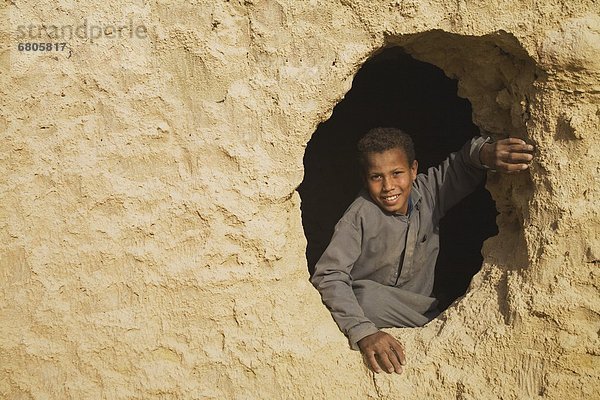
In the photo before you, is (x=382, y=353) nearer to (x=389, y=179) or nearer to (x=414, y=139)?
(x=389, y=179)

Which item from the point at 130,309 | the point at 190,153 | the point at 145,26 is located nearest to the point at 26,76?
the point at 145,26

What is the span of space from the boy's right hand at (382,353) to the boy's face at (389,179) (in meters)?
0.50

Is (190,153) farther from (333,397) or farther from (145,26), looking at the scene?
(333,397)

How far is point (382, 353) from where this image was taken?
223 cm

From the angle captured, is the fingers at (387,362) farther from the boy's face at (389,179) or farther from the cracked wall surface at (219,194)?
the boy's face at (389,179)

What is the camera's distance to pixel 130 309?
2.16 m

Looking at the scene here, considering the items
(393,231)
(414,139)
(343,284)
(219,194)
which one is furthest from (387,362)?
(414,139)

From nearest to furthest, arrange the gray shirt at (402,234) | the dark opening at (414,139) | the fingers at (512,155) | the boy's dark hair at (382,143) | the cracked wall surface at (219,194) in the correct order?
1. the cracked wall surface at (219,194)
2. the fingers at (512,155)
3. the gray shirt at (402,234)
4. the boy's dark hair at (382,143)
5. the dark opening at (414,139)

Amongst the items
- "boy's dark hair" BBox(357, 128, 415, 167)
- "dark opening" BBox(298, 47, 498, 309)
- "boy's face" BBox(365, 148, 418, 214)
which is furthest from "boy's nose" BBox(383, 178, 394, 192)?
"dark opening" BBox(298, 47, 498, 309)

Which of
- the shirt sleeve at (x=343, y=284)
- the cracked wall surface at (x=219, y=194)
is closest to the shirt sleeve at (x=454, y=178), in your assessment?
the cracked wall surface at (x=219, y=194)

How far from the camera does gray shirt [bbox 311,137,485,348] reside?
2.43 m

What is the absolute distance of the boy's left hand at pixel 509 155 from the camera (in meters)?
2.19

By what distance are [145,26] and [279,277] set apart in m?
0.83

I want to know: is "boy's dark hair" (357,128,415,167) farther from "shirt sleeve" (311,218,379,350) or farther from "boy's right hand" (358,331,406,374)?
"boy's right hand" (358,331,406,374)
